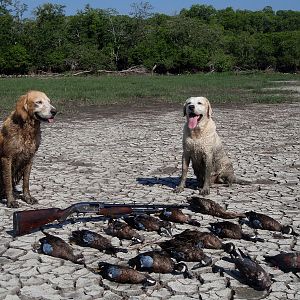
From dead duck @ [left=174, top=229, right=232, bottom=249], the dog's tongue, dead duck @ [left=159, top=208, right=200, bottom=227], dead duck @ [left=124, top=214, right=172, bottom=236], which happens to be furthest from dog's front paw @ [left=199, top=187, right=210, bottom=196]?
dead duck @ [left=174, top=229, right=232, bottom=249]

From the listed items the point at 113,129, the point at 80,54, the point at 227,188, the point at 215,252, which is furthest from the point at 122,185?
the point at 80,54

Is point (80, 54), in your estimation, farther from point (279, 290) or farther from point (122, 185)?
point (279, 290)

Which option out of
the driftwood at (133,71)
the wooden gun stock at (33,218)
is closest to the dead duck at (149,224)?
the wooden gun stock at (33,218)

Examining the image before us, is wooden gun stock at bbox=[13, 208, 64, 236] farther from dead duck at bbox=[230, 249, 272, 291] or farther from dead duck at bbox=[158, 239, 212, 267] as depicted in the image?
dead duck at bbox=[230, 249, 272, 291]

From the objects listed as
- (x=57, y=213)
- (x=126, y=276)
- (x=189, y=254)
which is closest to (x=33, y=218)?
(x=57, y=213)

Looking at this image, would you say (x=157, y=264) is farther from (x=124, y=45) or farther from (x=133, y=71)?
(x=124, y=45)

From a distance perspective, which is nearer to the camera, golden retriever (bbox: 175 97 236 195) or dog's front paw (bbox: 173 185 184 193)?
golden retriever (bbox: 175 97 236 195)

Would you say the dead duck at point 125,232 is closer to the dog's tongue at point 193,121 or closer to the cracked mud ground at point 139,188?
the cracked mud ground at point 139,188

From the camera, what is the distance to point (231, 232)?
6676mm

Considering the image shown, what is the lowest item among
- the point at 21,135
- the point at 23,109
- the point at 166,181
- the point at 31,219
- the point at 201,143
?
the point at 166,181

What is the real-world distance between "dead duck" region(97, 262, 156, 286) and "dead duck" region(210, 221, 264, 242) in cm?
151

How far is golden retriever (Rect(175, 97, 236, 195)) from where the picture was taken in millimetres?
8867

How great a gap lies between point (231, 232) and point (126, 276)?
173 cm

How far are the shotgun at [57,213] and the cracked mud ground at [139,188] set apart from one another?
8.6 inches
